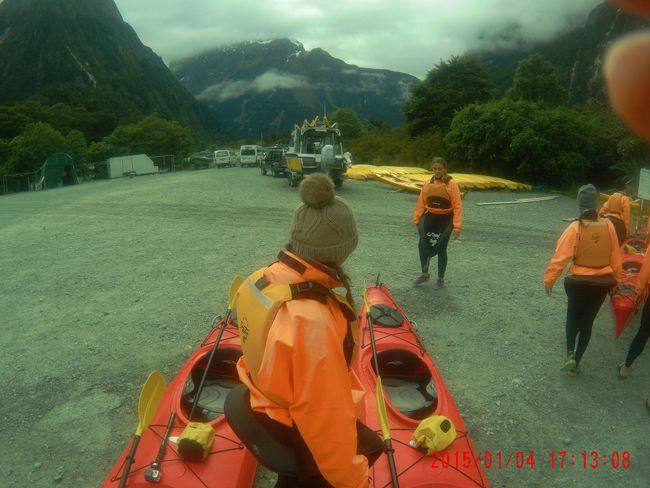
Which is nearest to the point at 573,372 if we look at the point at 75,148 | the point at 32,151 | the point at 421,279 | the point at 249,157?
the point at 421,279

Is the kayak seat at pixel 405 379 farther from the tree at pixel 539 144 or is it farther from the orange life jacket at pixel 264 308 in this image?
the tree at pixel 539 144

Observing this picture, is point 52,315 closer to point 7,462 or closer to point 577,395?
point 7,462

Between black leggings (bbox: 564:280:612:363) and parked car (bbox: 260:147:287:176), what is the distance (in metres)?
19.2

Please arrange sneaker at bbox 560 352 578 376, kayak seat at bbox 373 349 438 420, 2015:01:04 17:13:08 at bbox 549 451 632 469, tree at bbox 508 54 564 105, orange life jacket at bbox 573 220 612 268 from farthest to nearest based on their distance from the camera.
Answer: tree at bbox 508 54 564 105 → sneaker at bbox 560 352 578 376 → orange life jacket at bbox 573 220 612 268 → kayak seat at bbox 373 349 438 420 → 2015:01:04 17:13:08 at bbox 549 451 632 469

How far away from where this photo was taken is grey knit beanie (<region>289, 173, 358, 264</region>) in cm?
173

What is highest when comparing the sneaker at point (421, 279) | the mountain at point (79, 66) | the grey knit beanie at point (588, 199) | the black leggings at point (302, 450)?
the mountain at point (79, 66)

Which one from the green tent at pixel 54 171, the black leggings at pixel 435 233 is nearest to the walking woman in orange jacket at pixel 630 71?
the black leggings at pixel 435 233

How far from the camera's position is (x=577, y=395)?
160 inches

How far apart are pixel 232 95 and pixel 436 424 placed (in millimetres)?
169532

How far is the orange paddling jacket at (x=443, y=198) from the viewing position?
5891 millimetres

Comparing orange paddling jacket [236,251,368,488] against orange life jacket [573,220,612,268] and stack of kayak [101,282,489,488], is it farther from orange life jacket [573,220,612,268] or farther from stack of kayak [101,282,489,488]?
orange life jacket [573,220,612,268]

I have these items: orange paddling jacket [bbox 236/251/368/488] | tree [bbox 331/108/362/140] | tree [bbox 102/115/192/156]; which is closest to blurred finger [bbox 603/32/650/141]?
orange paddling jacket [bbox 236/251/368/488]

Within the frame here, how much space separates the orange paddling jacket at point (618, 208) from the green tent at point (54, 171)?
25.4 metres

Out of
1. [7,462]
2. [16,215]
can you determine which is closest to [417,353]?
[7,462]
